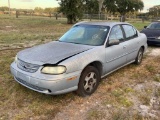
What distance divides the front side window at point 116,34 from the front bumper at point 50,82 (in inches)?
60.3

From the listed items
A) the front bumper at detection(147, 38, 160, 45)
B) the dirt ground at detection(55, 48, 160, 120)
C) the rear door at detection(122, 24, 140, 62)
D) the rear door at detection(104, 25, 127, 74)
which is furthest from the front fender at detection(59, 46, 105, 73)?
the front bumper at detection(147, 38, 160, 45)

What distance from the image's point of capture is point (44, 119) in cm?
326

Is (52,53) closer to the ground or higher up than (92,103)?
higher up

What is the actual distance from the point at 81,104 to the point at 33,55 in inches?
52.6

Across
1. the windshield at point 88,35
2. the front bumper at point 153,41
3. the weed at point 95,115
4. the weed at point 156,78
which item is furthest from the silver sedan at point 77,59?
the front bumper at point 153,41

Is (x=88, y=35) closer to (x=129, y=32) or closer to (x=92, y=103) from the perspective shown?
(x=129, y=32)

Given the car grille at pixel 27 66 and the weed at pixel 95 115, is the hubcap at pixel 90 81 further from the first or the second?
the car grille at pixel 27 66

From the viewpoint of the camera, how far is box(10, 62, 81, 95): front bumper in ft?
11.2

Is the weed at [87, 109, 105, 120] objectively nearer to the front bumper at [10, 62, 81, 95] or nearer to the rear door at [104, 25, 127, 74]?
the front bumper at [10, 62, 81, 95]

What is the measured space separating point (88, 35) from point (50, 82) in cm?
180

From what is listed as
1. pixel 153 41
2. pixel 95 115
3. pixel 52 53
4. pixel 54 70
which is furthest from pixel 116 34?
pixel 153 41

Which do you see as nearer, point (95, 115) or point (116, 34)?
point (95, 115)

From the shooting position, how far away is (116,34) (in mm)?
4941

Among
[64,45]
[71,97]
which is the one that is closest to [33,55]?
[64,45]
